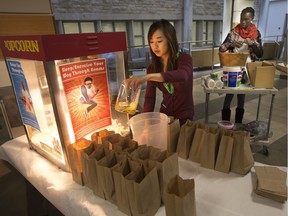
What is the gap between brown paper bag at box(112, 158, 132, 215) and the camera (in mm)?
573

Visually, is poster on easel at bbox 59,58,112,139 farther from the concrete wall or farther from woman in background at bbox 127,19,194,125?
the concrete wall

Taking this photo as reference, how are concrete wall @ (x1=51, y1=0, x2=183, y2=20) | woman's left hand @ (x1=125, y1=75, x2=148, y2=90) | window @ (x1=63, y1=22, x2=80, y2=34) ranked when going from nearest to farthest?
woman's left hand @ (x1=125, y1=75, x2=148, y2=90), concrete wall @ (x1=51, y1=0, x2=183, y2=20), window @ (x1=63, y1=22, x2=80, y2=34)

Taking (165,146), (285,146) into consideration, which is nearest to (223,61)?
(285,146)

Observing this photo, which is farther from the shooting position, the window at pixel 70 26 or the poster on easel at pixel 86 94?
the window at pixel 70 26

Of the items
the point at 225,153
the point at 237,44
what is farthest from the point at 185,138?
the point at 237,44

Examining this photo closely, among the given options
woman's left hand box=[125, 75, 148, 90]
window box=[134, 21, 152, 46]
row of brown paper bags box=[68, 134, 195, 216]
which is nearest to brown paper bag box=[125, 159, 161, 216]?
row of brown paper bags box=[68, 134, 195, 216]

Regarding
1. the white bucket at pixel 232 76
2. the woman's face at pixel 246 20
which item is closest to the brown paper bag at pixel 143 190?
the white bucket at pixel 232 76

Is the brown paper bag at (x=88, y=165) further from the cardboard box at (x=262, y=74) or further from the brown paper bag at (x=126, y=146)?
the cardboard box at (x=262, y=74)

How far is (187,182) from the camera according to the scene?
1.75 ft

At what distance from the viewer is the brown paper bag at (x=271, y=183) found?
61 centimetres

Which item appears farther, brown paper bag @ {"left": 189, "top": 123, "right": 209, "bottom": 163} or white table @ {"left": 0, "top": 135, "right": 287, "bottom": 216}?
brown paper bag @ {"left": 189, "top": 123, "right": 209, "bottom": 163}

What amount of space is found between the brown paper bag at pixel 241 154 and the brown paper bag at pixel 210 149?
0.06 meters

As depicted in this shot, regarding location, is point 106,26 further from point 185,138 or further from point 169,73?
point 185,138

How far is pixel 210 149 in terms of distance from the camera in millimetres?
750
